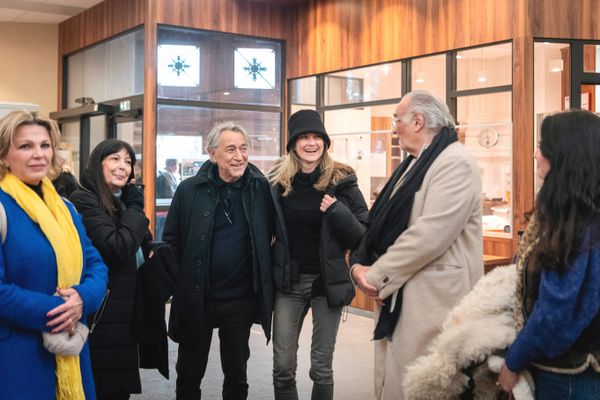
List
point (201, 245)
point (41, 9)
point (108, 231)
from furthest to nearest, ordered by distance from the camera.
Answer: point (41, 9) < point (201, 245) < point (108, 231)

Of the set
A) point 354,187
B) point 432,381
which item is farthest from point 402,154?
point 432,381

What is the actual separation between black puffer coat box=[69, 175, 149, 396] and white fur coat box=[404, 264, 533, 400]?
1.32 m

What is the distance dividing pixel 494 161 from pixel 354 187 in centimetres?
340

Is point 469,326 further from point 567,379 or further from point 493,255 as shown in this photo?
point 493,255

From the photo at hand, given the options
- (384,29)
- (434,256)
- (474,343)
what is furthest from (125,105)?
(474,343)

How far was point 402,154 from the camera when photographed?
23.6ft

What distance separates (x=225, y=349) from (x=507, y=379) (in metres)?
→ 1.67

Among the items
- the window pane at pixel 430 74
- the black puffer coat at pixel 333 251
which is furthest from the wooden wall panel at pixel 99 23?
the black puffer coat at pixel 333 251

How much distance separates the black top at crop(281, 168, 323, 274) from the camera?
3332 mm

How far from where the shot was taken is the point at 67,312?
7.47 ft

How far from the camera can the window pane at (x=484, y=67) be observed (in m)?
6.23

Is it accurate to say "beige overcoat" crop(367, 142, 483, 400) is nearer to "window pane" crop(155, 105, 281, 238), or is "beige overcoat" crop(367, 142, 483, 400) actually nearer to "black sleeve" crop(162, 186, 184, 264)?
"black sleeve" crop(162, 186, 184, 264)

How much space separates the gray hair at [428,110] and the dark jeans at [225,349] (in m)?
1.22

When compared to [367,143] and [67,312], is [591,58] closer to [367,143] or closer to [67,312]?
[367,143]
